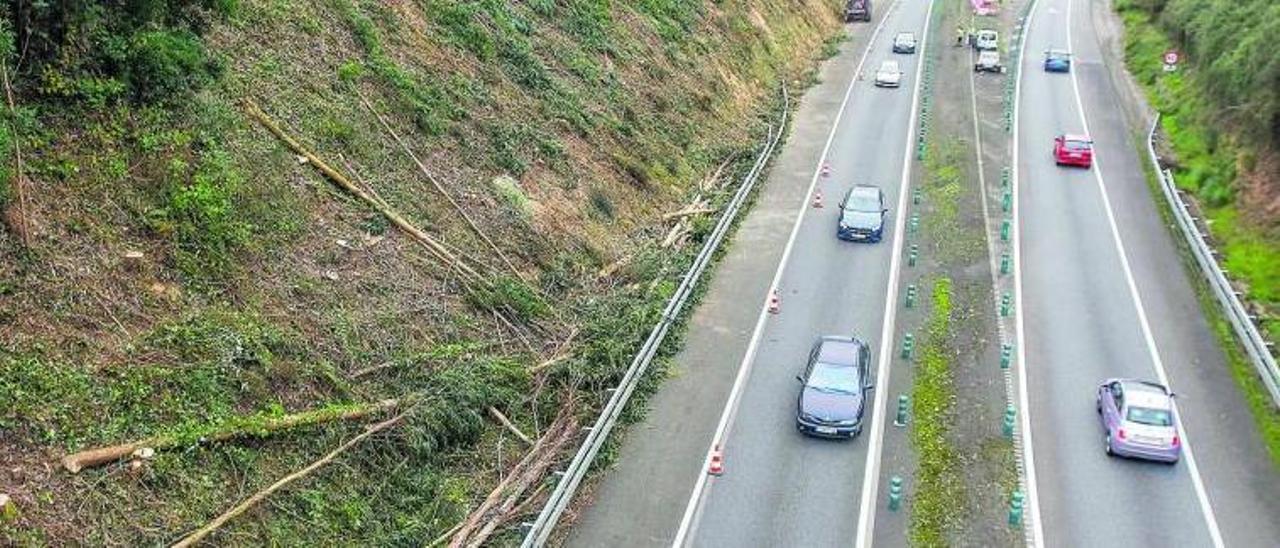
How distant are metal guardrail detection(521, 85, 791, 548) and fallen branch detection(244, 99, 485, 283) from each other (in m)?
4.35

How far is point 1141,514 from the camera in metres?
21.8

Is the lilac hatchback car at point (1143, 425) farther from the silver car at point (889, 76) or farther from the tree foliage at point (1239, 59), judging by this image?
the silver car at point (889, 76)

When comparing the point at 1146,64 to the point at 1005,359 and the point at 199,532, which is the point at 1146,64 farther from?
the point at 199,532

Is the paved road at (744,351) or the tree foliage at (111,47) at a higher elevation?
the tree foliage at (111,47)

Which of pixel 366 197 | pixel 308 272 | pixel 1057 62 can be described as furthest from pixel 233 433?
pixel 1057 62

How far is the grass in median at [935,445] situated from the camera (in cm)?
2097

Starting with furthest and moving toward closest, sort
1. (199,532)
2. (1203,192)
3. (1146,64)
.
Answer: (1146,64) → (1203,192) → (199,532)

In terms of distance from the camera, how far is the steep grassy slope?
1672 cm

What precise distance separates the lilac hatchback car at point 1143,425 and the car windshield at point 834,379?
5.65 meters

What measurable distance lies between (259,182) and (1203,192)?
32888 millimetres

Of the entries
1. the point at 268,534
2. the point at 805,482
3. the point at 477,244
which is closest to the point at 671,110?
the point at 477,244

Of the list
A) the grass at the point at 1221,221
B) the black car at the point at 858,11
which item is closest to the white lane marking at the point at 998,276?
the grass at the point at 1221,221

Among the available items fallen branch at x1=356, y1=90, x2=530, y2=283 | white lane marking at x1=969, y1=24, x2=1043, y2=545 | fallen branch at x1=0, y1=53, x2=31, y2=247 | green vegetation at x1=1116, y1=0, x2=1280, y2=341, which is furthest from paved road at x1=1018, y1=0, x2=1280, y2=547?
fallen branch at x1=0, y1=53, x2=31, y2=247

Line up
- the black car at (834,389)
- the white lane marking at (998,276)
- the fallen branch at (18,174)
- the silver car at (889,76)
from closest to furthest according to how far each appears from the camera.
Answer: the fallen branch at (18,174) < the white lane marking at (998,276) < the black car at (834,389) < the silver car at (889,76)
